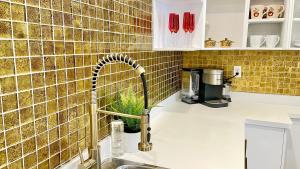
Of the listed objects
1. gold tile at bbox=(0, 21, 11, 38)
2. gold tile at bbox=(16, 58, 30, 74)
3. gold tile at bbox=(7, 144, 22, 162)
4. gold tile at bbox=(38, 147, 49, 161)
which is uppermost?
gold tile at bbox=(0, 21, 11, 38)

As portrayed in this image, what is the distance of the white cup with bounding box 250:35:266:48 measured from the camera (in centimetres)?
202

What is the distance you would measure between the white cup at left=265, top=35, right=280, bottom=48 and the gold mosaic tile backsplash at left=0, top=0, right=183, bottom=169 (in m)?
1.34

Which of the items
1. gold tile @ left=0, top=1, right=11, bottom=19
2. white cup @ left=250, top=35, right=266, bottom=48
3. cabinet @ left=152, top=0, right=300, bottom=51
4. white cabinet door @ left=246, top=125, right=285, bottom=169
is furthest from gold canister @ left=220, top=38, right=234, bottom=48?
gold tile @ left=0, top=1, right=11, bottom=19

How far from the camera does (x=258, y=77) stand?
2301 mm

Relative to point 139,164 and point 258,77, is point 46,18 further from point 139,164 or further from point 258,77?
point 258,77

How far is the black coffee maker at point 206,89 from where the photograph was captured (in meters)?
2.16

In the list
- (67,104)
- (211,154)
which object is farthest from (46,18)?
(211,154)

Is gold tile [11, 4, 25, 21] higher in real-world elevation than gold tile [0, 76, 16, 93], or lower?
higher

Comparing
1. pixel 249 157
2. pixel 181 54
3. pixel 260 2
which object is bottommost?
pixel 249 157

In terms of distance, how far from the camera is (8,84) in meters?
0.67

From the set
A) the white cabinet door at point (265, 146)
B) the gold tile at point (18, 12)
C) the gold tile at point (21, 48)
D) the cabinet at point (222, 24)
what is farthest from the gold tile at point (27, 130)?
the white cabinet door at point (265, 146)

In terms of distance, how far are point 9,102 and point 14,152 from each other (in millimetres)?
151

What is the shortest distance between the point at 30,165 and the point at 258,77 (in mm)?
2144

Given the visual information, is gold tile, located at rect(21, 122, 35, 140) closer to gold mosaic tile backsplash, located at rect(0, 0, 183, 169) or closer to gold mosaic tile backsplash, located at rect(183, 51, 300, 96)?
gold mosaic tile backsplash, located at rect(0, 0, 183, 169)
